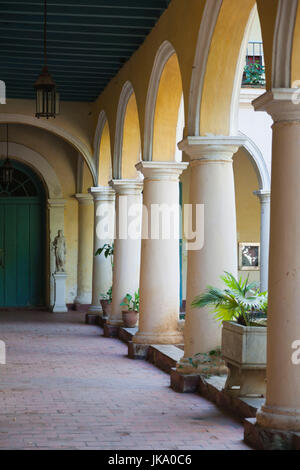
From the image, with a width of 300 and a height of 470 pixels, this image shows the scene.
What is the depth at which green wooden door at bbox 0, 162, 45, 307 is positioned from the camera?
782 inches

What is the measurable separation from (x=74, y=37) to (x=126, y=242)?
385 centimetres

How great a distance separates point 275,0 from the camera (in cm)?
585

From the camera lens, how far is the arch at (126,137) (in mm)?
13352

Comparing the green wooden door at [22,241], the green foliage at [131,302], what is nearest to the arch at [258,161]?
the green foliage at [131,302]

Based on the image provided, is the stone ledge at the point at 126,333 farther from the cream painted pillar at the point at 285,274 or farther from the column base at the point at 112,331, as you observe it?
the cream painted pillar at the point at 285,274

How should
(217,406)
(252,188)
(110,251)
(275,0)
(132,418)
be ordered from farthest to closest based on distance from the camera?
(252,188) < (110,251) < (217,406) < (132,418) < (275,0)

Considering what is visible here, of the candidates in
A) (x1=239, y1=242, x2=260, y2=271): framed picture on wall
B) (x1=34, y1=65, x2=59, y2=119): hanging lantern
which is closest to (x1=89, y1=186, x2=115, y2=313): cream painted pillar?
(x1=239, y1=242, x2=260, y2=271): framed picture on wall

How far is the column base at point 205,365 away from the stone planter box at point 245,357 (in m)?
1.02

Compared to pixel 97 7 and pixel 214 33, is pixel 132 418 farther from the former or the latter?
pixel 97 7

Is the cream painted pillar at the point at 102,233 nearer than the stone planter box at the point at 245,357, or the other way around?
the stone planter box at the point at 245,357

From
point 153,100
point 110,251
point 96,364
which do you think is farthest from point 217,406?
point 110,251

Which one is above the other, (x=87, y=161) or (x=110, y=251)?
(x=87, y=161)

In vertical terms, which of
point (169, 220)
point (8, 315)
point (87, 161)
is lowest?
point (8, 315)

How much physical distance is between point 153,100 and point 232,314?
4.68 m
